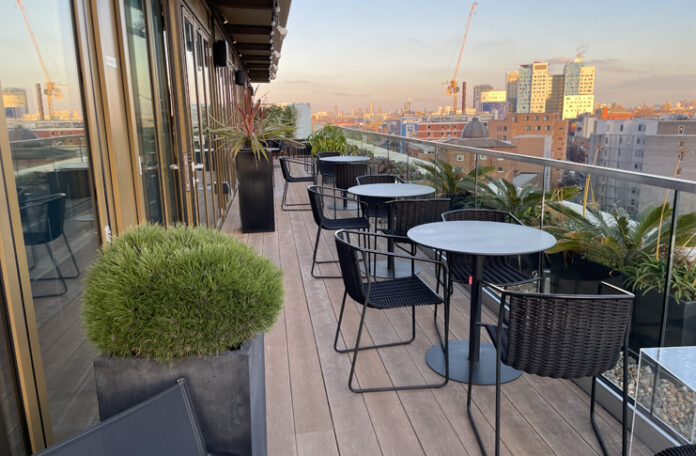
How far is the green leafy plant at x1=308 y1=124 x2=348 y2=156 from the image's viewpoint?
8609 mm

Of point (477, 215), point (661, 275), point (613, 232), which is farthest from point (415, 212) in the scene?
point (661, 275)

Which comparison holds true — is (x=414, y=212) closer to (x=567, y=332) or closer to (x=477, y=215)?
(x=477, y=215)

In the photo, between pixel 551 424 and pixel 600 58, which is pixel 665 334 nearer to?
pixel 551 424

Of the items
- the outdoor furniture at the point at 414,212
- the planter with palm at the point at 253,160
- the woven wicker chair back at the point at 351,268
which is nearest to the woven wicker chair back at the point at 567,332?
the woven wicker chair back at the point at 351,268

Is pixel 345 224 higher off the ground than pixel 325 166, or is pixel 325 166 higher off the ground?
pixel 325 166

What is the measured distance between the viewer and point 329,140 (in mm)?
8648

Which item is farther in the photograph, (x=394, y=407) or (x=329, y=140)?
(x=329, y=140)

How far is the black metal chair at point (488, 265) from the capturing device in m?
2.90

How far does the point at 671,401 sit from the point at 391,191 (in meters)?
2.93

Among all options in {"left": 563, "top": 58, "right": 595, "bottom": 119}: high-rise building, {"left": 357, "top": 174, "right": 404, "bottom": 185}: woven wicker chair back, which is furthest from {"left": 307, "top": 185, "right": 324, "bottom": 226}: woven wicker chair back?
{"left": 563, "top": 58, "right": 595, "bottom": 119}: high-rise building

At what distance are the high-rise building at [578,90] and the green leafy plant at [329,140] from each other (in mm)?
46225

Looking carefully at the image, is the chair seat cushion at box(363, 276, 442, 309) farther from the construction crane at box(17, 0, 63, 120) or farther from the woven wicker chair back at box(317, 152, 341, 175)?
the woven wicker chair back at box(317, 152, 341, 175)

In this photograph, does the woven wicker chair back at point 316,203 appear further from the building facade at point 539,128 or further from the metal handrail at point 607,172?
the building facade at point 539,128

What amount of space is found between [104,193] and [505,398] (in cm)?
220
